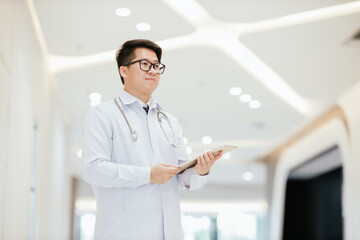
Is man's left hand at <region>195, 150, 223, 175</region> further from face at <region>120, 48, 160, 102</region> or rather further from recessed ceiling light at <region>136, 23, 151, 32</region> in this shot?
recessed ceiling light at <region>136, 23, 151, 32</region>

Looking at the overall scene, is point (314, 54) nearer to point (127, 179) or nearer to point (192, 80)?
point (192, 80)

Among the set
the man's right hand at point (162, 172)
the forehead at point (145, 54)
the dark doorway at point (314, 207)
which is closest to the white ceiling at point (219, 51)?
the forehead at point (145, 54)

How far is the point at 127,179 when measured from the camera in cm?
195

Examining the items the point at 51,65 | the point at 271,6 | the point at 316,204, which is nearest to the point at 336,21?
the point at 271,6

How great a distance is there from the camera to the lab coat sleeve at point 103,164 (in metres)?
1.95

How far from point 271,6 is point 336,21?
0.74m

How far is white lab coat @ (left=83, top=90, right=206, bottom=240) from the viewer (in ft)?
6.45

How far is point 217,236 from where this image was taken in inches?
682

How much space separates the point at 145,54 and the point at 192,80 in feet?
15.2

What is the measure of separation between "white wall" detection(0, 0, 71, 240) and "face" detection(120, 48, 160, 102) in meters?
2.02

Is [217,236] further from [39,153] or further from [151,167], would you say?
[151,167]

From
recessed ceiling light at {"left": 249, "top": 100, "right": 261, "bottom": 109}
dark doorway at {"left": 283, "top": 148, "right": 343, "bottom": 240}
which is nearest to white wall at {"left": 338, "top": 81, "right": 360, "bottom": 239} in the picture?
recessed ceiling light at {"left": 249, "top": 100, "right": 261, "bottom": 109}

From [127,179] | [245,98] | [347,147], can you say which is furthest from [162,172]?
[347,147]

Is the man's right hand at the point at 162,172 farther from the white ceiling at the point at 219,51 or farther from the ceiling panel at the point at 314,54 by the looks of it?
the ceiling panel at the point at 314,54
